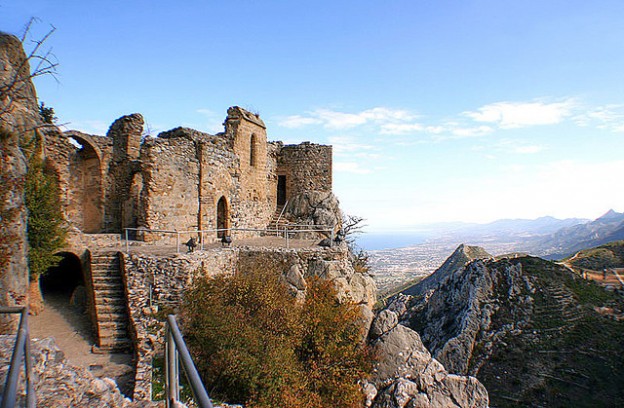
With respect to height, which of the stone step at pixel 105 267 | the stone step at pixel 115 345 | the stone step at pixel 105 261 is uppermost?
the stone step at pixel 105 261

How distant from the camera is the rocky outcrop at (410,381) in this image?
503 inches

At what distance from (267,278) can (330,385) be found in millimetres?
4349

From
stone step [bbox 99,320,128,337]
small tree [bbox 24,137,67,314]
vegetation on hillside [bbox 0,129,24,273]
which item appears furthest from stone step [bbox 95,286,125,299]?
vegetation on hillside [bbox 0,129,24,273]

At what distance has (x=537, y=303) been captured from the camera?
20750 mm

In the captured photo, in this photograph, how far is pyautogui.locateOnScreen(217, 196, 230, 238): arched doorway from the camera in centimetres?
1986

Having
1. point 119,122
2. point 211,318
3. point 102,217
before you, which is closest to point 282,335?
point 211,318

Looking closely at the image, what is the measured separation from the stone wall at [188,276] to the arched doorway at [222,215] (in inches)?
167

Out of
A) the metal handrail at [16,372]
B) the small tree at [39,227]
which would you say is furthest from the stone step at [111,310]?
the metal handrail at [16,372]

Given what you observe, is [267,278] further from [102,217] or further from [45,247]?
[102,217]

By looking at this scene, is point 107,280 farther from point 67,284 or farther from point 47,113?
point 47,113

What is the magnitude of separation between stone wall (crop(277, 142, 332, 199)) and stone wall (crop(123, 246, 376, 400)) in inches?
339

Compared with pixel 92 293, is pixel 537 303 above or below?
below

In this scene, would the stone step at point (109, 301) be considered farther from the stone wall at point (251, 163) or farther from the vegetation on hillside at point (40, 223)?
the stone wall at point (251, 163)

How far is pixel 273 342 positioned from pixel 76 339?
5.84m
